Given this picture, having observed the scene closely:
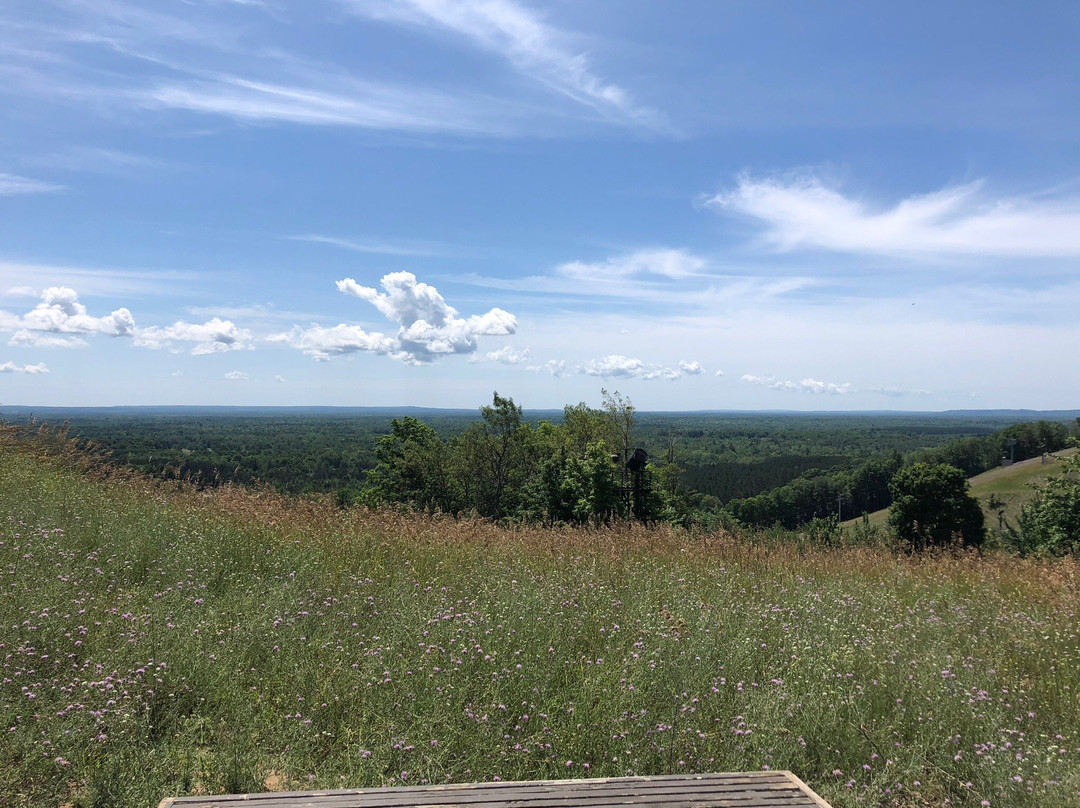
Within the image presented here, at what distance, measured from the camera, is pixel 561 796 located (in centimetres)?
208

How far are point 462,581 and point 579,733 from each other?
2.49 m

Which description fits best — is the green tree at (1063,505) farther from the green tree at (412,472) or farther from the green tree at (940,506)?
the green tree at (412,472)

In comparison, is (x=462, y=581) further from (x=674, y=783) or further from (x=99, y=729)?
(x=674, y=783)

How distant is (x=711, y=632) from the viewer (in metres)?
4.45

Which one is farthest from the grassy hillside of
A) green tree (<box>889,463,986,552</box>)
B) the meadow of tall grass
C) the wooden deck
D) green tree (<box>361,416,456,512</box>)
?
the wooden deck

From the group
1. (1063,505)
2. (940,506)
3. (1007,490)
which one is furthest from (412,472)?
(1007,490)

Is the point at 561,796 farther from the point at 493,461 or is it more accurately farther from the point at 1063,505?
the point at 493,461

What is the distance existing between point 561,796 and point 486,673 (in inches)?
69.9

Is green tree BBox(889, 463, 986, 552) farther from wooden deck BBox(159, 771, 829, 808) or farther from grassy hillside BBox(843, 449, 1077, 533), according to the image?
wooden deck BBox(159, 771, 829, 808)

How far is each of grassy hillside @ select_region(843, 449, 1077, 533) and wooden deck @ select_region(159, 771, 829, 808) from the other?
253 ft

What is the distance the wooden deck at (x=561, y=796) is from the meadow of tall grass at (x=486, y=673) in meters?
0.90

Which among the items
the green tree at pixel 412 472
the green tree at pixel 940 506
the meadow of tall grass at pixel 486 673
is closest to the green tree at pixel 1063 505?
the green tree at pixel 940 506

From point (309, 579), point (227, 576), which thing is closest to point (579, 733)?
point (309, 579)

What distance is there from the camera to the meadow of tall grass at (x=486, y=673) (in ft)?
9.88
